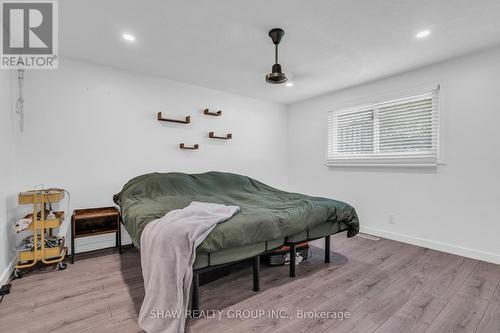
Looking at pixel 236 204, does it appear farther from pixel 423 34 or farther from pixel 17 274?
pixel 423 34

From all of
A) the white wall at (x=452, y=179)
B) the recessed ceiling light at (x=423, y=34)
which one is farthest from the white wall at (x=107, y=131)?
the recessed ceiling light at (x=423, y=34)

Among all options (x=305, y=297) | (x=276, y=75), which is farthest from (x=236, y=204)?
(x=276, y=75)

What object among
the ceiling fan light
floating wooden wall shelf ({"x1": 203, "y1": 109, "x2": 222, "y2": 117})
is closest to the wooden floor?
the ceiling fan light

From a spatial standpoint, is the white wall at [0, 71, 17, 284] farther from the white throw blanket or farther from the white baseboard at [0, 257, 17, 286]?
the white throw blanket

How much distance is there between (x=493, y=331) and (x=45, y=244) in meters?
3.68

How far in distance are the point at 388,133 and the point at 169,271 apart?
337 centimetres

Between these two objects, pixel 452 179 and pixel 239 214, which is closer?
pixel 239 214

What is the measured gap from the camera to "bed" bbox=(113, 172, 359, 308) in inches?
69.1

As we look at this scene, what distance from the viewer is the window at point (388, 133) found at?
311 centimetres

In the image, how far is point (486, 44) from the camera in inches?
100

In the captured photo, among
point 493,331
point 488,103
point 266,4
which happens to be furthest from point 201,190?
point 488,103

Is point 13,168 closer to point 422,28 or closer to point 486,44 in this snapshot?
point 422,28

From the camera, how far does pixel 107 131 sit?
3.08m

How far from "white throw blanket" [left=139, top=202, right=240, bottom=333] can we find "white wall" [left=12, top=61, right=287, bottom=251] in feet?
6.12
